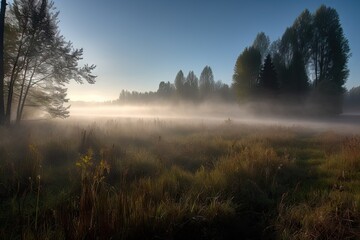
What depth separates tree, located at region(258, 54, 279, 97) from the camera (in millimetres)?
27375

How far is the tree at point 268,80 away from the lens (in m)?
27.4

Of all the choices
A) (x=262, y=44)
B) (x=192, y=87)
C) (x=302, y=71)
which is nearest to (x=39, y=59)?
(x=302, y=71)

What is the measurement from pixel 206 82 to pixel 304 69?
94.1ft

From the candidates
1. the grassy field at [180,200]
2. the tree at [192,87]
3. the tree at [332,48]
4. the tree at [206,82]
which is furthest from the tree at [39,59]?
the tree at [206,82]

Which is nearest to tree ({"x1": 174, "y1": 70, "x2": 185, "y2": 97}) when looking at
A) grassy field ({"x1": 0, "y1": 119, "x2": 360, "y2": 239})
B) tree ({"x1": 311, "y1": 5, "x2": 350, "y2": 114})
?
tree ({"x1": 311, "y1": 5, "x2": 350, "y2": 114})

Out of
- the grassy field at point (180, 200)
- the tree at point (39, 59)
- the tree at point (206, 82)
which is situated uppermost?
the tree at point (206, 82)

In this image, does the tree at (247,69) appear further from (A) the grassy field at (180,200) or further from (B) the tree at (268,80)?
(A) the grassy field at (180,200)

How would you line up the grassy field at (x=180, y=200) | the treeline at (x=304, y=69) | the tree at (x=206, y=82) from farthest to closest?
the tree at (x=206, y=82), the treeline at (x=304, y=69), the grassy field at (x=180, y=200)

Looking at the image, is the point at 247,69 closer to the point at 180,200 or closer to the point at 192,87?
the point at 192,87

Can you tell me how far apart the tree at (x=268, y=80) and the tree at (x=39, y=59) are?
20701 mm

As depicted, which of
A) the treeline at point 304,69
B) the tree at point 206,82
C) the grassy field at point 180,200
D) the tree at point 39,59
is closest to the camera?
the grassy field at point 180,200

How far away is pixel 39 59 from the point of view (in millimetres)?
12109

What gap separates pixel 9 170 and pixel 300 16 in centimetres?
3499

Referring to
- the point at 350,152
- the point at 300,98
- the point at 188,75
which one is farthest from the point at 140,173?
the point at 188,75
